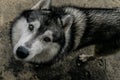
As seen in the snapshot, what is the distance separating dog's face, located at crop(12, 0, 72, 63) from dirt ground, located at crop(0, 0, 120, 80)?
0.72m

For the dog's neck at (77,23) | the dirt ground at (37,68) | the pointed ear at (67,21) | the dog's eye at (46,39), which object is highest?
the pointed ear at (67,21)

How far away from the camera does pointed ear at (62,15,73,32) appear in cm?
515

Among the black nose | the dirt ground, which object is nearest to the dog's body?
the black nose

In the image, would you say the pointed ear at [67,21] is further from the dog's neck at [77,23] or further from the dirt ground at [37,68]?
the dirt ground at [37,68]

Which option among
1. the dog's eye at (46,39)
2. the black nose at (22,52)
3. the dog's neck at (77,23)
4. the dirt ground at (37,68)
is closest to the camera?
the black nose at (22,52)

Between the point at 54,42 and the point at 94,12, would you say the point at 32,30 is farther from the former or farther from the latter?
the point at 94,12

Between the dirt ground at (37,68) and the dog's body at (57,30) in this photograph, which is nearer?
the dog's body at (57,30)

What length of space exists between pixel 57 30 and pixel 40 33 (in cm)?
34

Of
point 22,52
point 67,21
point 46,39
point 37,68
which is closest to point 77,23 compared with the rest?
point 67,21

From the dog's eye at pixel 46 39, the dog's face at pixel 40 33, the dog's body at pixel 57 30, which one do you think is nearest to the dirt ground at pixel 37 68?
the dog's body at pixel 57 30

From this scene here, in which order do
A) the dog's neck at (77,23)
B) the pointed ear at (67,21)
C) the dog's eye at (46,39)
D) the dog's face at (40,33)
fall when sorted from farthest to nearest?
the dog's neck at (77,23), the pointed ear at (67,21), the dog's eye at (46,39), the dog's face at (40,33)

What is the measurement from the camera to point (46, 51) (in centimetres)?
529

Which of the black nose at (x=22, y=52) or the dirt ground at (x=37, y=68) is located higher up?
the black nose at (x=22, y=52)

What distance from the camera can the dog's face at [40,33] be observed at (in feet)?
15.9
